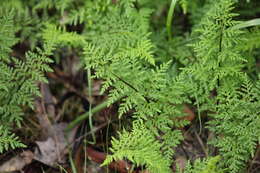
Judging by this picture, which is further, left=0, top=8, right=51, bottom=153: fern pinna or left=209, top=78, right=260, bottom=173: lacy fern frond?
left=0, top=8, right=51, bottom=153: fern pinna

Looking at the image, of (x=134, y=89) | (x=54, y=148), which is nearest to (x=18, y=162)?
(x=54, y=148)

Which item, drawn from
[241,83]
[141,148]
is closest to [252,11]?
[241,83]

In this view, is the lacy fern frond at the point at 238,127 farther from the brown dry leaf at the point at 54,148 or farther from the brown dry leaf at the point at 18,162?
the brown dry leaf at the point at 18,162

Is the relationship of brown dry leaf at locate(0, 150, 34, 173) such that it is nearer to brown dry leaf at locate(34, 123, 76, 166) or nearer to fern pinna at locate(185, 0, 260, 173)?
brown dry leaf at locate(34, 123, 76, 166)

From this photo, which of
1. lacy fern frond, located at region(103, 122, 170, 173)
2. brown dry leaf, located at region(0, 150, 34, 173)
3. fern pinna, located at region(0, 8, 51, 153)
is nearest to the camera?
lacy fern frond, located at region(103, 122, 170, 173)

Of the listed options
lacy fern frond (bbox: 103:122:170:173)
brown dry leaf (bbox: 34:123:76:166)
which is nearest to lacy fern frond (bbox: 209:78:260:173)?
lacy fern frond (bbox: 103:122:170:173)

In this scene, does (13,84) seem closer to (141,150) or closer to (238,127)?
(141,150)

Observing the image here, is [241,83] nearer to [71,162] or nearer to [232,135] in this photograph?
[232,135]
